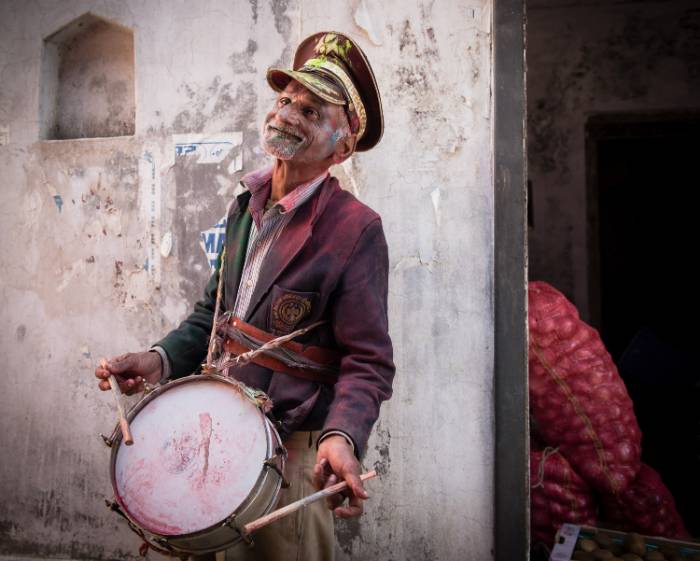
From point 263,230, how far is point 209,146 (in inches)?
48.5

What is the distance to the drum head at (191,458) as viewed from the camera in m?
1.83

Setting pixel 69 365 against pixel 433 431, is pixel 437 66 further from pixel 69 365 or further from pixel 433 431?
pixel 69 365

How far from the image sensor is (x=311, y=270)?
6.77ft

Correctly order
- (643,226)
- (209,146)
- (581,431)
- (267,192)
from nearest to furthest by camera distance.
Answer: (267,192)
(209,146)
(581,431)
(643,226)

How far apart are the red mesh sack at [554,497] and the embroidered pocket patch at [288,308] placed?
197 cm

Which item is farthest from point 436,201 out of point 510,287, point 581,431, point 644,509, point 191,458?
point 644,509

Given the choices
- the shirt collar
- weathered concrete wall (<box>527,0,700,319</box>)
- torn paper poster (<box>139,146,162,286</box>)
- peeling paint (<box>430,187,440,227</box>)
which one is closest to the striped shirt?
the shirt collar

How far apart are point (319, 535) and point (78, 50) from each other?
2892 millimetres

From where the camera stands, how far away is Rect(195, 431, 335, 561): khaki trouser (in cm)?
210

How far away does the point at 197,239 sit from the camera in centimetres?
329

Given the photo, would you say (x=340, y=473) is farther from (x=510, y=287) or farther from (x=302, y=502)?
(x=510, y=287)

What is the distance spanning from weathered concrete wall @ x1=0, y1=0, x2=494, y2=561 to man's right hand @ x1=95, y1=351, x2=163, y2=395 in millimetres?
1086

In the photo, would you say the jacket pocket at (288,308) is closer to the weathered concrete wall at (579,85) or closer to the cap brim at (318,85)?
the cap brim at (318,85)

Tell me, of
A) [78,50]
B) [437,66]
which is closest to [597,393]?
[437,66]
